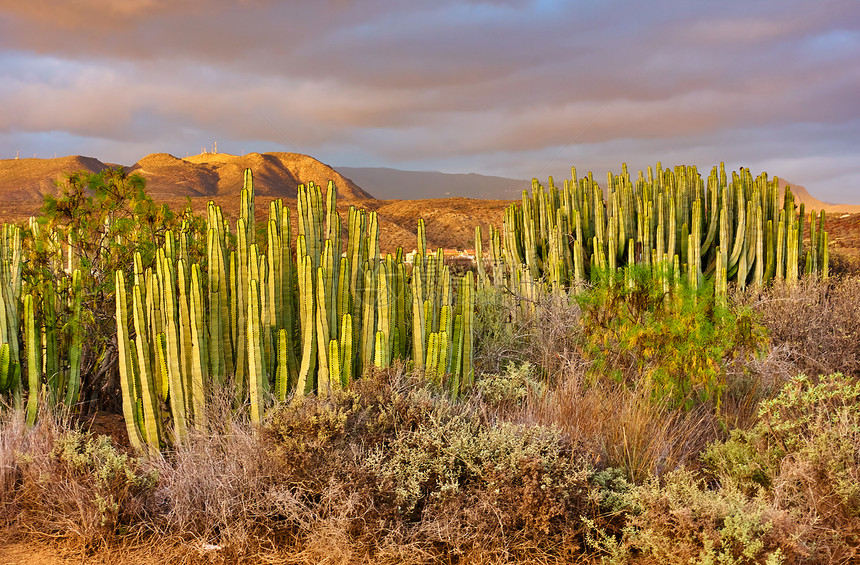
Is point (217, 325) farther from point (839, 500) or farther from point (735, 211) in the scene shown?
point (735, 211)

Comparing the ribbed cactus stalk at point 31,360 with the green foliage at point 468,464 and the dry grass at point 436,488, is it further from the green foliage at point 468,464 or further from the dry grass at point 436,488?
the green foliage at point 468,464

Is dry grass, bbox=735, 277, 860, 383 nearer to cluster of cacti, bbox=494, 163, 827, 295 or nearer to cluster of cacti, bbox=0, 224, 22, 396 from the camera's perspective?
cluster of cacti, bbox=494, 163, 827, 295

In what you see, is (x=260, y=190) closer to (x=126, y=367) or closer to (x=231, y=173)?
(x=231, y=173)

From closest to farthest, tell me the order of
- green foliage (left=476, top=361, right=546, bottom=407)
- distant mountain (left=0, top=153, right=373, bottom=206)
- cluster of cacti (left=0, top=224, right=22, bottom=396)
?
green foliage (left=476, top=361, right=546, bottom=407)
cluster of cacti (left=0, top=224, right=22, bottom=396)
distant mountain (left=0, top=153, right=373, bottom=206)

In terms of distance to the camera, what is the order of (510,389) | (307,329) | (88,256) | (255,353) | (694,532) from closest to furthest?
(694,532)
(255,353)
(307,329)
(510,389)
(88,256)

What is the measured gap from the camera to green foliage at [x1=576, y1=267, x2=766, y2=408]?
194 inches

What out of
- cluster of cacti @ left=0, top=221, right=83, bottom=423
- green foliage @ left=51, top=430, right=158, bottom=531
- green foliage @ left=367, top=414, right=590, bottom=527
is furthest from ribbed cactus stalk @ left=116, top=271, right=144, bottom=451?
green foliage @ left=367, top=414, right=590, bottom=527

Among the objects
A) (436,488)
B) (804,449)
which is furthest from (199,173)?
(804,449)

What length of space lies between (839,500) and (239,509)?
3056mm

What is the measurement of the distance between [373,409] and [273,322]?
101 cm

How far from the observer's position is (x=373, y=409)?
4.00 metres

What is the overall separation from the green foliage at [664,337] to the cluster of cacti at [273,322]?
1.20 meters

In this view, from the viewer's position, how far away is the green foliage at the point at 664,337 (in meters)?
4.92

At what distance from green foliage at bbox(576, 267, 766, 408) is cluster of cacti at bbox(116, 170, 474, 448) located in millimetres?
1195
